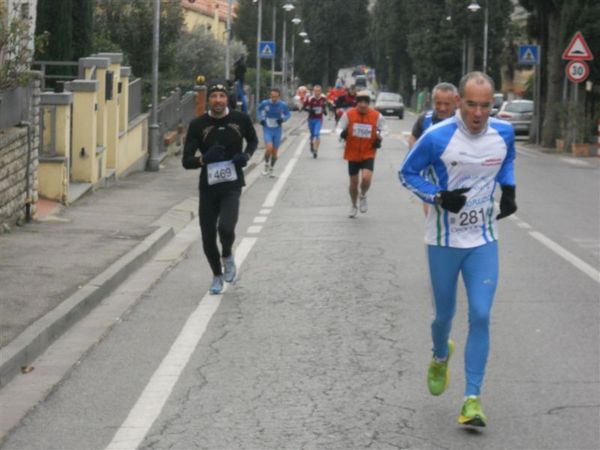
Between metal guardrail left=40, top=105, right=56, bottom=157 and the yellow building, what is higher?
the yellow building

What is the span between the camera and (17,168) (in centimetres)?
1702

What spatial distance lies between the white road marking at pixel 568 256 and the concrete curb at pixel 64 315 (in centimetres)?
443

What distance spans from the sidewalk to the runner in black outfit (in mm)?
988

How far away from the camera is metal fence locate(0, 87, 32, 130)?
1641 cm

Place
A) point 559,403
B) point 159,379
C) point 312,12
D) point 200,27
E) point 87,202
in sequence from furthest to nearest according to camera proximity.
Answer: point 312,12 < point 200,27 < point 87,202 < point 159,379 < point 559,403

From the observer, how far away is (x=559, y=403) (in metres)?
8.20

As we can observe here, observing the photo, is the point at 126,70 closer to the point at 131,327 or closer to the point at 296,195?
the point at 296,195

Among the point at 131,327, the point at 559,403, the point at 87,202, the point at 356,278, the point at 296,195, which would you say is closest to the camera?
the point at 559,403

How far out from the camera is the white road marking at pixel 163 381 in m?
7.39

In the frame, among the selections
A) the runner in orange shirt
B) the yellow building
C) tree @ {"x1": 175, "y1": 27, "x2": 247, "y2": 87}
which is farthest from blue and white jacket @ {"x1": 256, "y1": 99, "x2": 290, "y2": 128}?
the yellow building

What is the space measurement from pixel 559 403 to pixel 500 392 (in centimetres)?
42

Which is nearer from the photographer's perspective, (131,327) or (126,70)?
(131,327)

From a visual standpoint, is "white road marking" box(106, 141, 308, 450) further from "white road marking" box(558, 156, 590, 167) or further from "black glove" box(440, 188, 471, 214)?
"white road marking" box(558, 156, 590, 167)

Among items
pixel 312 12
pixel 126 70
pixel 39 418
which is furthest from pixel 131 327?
pixel 312 12
